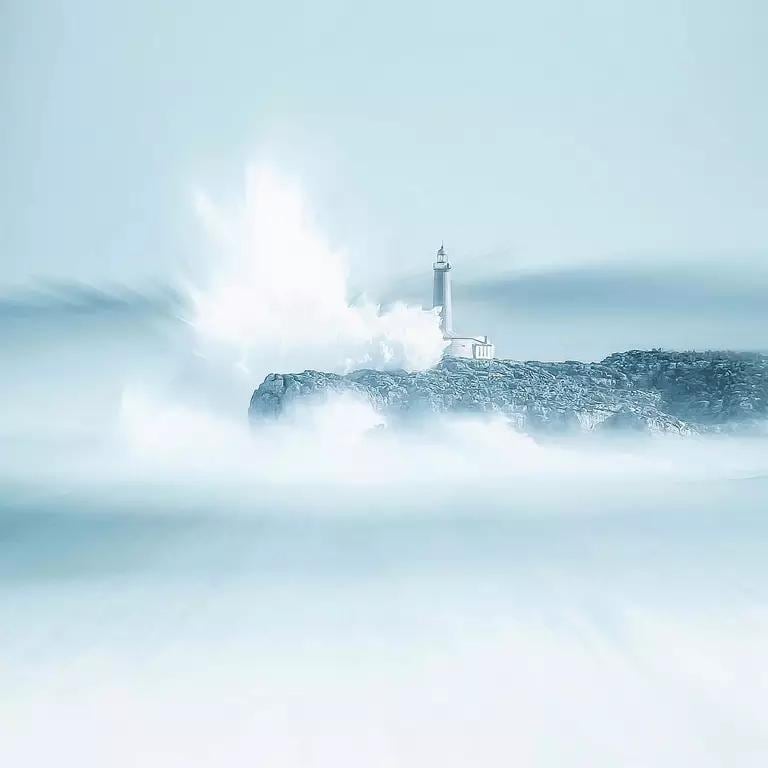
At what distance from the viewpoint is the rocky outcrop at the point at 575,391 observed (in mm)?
6848

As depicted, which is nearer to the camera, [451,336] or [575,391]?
[451,336]

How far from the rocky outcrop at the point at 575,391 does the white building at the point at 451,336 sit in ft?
0.22

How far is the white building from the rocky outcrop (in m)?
0.07

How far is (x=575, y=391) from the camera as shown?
7324 mm

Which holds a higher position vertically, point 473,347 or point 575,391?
point 473,347

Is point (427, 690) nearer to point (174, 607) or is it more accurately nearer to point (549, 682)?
point (549, 682)

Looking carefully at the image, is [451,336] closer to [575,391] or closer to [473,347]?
[473,347]

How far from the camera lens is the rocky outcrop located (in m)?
6.85

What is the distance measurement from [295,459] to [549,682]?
374 centimetres

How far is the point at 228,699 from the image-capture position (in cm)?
316

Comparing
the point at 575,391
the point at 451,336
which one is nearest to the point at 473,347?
the point at 451,336

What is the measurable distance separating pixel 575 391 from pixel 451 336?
1.09m

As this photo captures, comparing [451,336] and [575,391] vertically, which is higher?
[451,336]

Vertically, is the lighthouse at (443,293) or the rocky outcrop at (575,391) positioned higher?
the lighthouse at (443,293)
